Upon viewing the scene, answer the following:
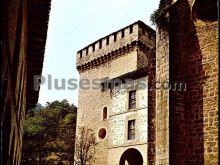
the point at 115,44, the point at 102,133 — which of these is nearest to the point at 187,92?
the point at 102,133

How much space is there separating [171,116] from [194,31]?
10.2 ft

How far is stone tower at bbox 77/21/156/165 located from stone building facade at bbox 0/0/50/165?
1084 centimetres

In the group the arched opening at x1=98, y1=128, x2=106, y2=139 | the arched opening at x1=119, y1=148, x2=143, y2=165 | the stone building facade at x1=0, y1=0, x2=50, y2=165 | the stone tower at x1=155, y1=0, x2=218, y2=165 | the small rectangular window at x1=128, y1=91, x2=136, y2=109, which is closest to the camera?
the stone building facade at x1=0, y1=0, x2=50, y2=165

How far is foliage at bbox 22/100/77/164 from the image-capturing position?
39906mm

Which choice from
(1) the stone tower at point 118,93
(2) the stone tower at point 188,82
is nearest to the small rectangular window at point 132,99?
(1) the stone tower at point 118,93

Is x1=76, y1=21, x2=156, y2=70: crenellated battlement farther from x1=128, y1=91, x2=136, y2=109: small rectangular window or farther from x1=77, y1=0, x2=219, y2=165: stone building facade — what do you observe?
x1=77, y1=0, x2=219, y2=165: stone building facade

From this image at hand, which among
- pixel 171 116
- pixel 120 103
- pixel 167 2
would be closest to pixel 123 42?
pixel 120 103

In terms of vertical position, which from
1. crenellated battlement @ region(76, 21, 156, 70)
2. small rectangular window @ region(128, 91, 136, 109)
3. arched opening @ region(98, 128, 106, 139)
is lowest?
arched opening @ region(98, 128, 106, 139)

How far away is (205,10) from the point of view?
41.7 feet

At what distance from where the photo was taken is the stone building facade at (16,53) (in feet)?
20.7

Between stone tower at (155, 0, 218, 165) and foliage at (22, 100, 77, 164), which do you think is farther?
foliage at (22, 100, 77, 164)

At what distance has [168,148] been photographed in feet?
36.8

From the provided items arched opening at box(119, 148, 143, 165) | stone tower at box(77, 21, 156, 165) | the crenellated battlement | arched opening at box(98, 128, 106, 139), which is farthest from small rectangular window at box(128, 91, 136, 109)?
the crenellated battlement

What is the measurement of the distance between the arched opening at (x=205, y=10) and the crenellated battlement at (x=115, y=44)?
1981 centimetres
